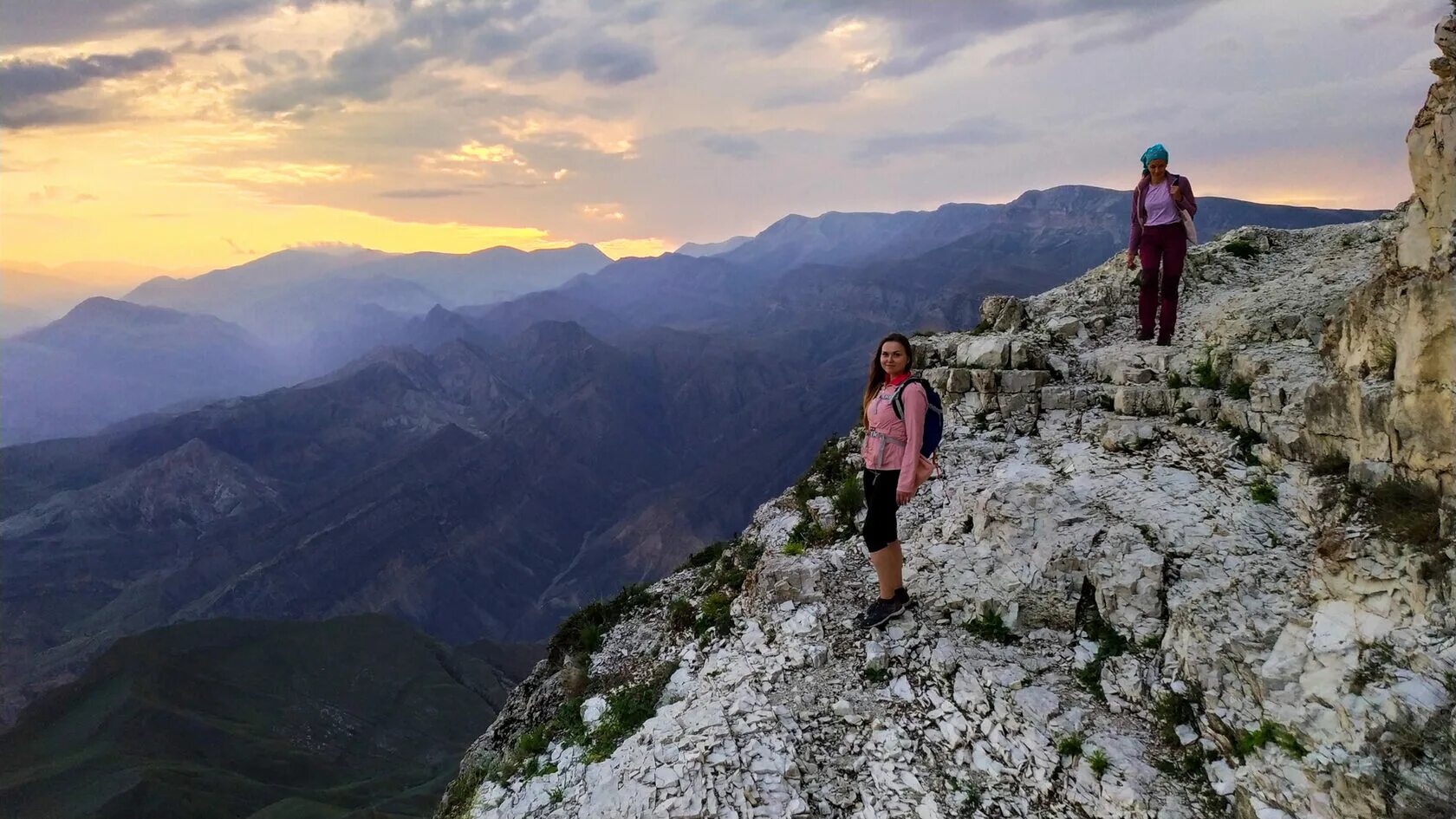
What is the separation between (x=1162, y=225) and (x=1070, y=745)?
9826mm

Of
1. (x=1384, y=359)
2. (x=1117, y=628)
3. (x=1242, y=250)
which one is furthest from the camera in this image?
(x=1242, y=250)

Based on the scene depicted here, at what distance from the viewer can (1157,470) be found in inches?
380

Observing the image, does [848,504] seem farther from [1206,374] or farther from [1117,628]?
[1206,374]

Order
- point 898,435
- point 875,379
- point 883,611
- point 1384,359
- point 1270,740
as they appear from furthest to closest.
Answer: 1. point 883,611
2. point 875,379
3. point 898,435
4. point 1384,359
5. point 1270,740

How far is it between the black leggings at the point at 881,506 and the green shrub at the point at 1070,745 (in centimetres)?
269

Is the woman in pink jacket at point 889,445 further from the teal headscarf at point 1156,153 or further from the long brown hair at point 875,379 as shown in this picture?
the teal headscarf at point 1156,153

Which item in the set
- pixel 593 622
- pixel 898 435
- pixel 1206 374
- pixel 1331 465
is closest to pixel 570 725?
pixel 593 622

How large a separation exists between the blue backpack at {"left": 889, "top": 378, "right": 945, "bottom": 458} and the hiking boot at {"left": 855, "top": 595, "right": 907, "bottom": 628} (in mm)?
2381

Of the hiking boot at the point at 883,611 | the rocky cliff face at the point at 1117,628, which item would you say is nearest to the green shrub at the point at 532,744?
the rocky cliff face at the point at 1117,628

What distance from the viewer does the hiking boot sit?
884 cm

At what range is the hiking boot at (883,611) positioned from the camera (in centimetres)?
884

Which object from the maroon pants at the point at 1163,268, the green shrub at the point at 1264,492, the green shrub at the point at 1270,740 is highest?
the maroon pants at the point at 1163,268

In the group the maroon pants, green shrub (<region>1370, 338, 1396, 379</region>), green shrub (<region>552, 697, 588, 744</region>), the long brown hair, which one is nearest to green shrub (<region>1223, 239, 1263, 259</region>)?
the maroon pants

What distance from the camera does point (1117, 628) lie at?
Result: 25.5 ft
